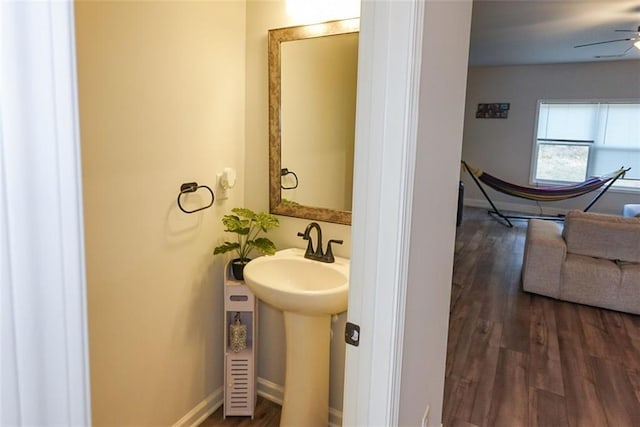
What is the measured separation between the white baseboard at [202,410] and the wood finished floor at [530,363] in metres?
0.04

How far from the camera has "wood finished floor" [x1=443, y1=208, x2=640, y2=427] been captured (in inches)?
87.0

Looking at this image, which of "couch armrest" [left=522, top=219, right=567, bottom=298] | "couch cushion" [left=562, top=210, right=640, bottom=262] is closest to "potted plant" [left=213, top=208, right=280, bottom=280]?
"couch armrest" [left=522, top=219, right=567, bottom=298]

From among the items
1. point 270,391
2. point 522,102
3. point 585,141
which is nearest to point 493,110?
point 522,102

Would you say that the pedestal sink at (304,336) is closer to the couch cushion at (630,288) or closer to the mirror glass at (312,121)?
the mirror glass at (312,121)

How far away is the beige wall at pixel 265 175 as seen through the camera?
200 centimetres

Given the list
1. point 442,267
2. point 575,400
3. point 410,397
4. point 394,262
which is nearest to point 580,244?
point 575,400

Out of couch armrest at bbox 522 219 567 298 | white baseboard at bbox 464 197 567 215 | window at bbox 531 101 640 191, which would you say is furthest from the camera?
white baseboard at bbox 464 197 567 215

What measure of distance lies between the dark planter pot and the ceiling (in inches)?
131

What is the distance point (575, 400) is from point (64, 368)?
2588 millimetres

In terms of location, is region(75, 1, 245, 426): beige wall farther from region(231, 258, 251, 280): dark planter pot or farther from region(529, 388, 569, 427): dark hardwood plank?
region(529, 388, 569, 427): dark hardwood plank

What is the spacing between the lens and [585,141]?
7062mm

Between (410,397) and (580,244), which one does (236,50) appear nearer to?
(410,397)

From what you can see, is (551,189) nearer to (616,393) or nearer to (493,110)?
(493,110)

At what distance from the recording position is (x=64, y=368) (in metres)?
0.43
